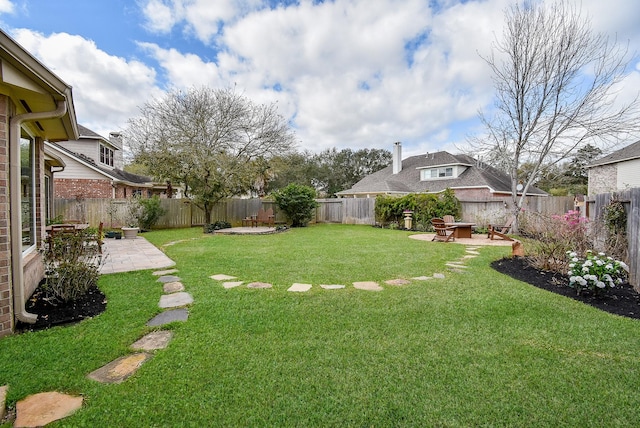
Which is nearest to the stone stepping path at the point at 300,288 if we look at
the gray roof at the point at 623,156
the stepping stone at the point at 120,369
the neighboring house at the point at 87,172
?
the stepping stone at the point at 120,369

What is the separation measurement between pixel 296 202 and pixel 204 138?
5.43 m

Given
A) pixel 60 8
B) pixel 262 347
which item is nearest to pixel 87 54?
pixel 60 8

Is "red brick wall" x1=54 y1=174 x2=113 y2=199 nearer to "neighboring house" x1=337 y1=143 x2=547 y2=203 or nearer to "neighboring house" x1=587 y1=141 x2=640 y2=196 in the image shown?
"neighboring house" x1=337 y1=143 x2=547 y2=203

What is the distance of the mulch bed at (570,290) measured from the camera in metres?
3.85

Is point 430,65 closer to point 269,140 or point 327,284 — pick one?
point 269,140

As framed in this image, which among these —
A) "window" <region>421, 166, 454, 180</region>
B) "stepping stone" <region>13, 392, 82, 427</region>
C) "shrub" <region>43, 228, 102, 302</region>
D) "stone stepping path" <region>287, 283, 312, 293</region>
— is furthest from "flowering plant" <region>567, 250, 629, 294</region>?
"window" <region>421, 166, 454, 180</region>

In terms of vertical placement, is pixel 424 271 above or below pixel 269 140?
below

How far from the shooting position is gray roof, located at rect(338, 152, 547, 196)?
2188cm

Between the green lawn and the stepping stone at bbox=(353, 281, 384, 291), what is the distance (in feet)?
0.63

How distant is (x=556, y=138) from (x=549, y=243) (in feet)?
27.6

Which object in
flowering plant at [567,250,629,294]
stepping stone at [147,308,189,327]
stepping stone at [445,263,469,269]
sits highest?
flowering plant at [567,250,629,294]

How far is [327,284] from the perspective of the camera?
4.79 metres

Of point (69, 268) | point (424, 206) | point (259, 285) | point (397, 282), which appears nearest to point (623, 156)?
point (424, 206)

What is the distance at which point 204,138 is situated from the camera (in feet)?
49.6
